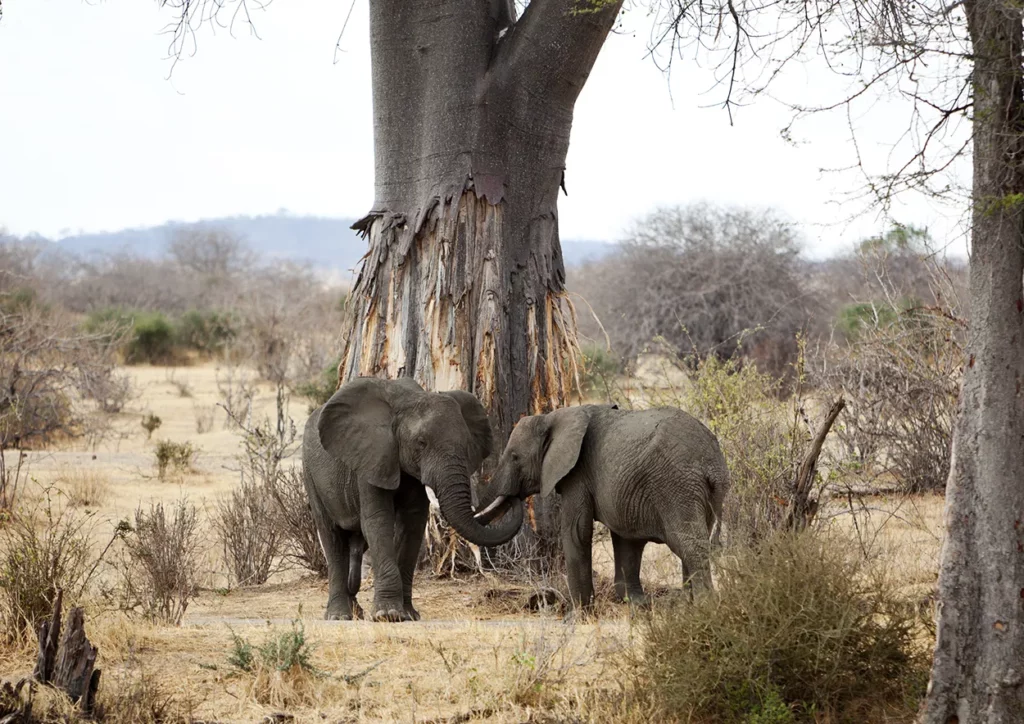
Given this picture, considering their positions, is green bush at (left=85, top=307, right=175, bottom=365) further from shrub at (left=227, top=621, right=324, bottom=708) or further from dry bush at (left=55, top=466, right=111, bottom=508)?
shrub at (left=227, top=621, right=324, bottom=708)

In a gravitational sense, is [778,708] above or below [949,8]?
below

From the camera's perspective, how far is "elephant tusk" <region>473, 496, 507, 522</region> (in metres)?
7.55

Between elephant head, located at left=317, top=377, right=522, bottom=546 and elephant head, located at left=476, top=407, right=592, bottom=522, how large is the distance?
0.14 meters

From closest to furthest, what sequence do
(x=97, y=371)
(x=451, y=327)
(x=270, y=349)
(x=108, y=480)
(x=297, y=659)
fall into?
(x=297, y=659)
(x=451, y=327)
(x=108, y=480)
(x=97, y=371)
(x=270, y=349)

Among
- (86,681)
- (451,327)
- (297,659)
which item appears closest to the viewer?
(86,681)

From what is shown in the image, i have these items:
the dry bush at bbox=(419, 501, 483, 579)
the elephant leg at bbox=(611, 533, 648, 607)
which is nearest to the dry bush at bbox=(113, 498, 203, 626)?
the dry bush at bbox=(419, 501, 483, 579)

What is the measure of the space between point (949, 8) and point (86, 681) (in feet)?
15.2

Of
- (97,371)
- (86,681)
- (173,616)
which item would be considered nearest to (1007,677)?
(86,681)

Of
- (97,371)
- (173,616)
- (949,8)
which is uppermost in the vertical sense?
(949,8)

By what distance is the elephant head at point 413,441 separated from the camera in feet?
23.8

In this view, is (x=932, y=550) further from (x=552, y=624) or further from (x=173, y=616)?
(x=173, y=616)

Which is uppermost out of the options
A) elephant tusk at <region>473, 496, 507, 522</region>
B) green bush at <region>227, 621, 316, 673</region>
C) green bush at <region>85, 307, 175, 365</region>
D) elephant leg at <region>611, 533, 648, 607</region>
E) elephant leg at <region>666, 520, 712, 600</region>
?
green bush at <region>85, 307, 175, 365</region>

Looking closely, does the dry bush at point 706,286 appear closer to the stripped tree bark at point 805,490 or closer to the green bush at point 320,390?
the green bush at point 320,390

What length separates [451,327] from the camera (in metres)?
9.64
